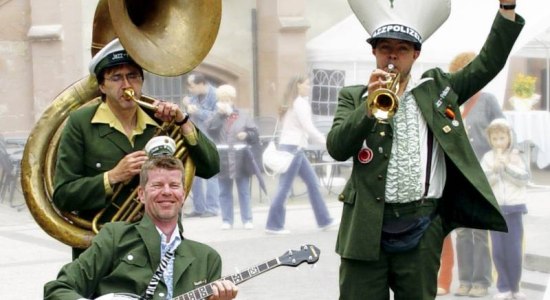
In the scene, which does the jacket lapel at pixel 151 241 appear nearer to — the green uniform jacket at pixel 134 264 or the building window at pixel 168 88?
the green uniform jacket at pixel 134 264

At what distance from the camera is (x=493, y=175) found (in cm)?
847

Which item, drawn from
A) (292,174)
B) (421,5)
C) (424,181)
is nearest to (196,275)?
(424,181)

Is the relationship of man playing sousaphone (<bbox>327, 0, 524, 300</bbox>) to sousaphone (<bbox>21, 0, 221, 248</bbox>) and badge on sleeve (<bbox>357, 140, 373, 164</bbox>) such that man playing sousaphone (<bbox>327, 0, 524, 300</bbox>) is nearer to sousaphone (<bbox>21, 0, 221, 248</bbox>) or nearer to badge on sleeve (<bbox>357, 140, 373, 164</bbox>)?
badge on sleeve (<bbox>357, 140, 373, 164</bbox>)

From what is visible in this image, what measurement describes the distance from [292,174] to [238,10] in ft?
26.7

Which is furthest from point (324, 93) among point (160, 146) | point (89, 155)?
point (160, 146)

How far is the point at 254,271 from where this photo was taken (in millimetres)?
3883

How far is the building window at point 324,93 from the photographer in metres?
18.2

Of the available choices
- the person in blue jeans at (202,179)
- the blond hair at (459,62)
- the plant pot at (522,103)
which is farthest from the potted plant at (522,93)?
the blond hair at (459,62)

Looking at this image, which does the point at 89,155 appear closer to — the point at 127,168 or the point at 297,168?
the point at 127,168

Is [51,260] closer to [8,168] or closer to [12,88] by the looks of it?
[8,168]

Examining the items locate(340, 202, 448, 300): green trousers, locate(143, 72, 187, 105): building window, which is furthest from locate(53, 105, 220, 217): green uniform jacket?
locate(143, 72, 187, 105): building window

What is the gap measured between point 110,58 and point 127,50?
11 cm

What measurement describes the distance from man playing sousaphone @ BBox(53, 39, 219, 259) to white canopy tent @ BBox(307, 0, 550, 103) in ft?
26.4

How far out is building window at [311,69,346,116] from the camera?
18203mm
